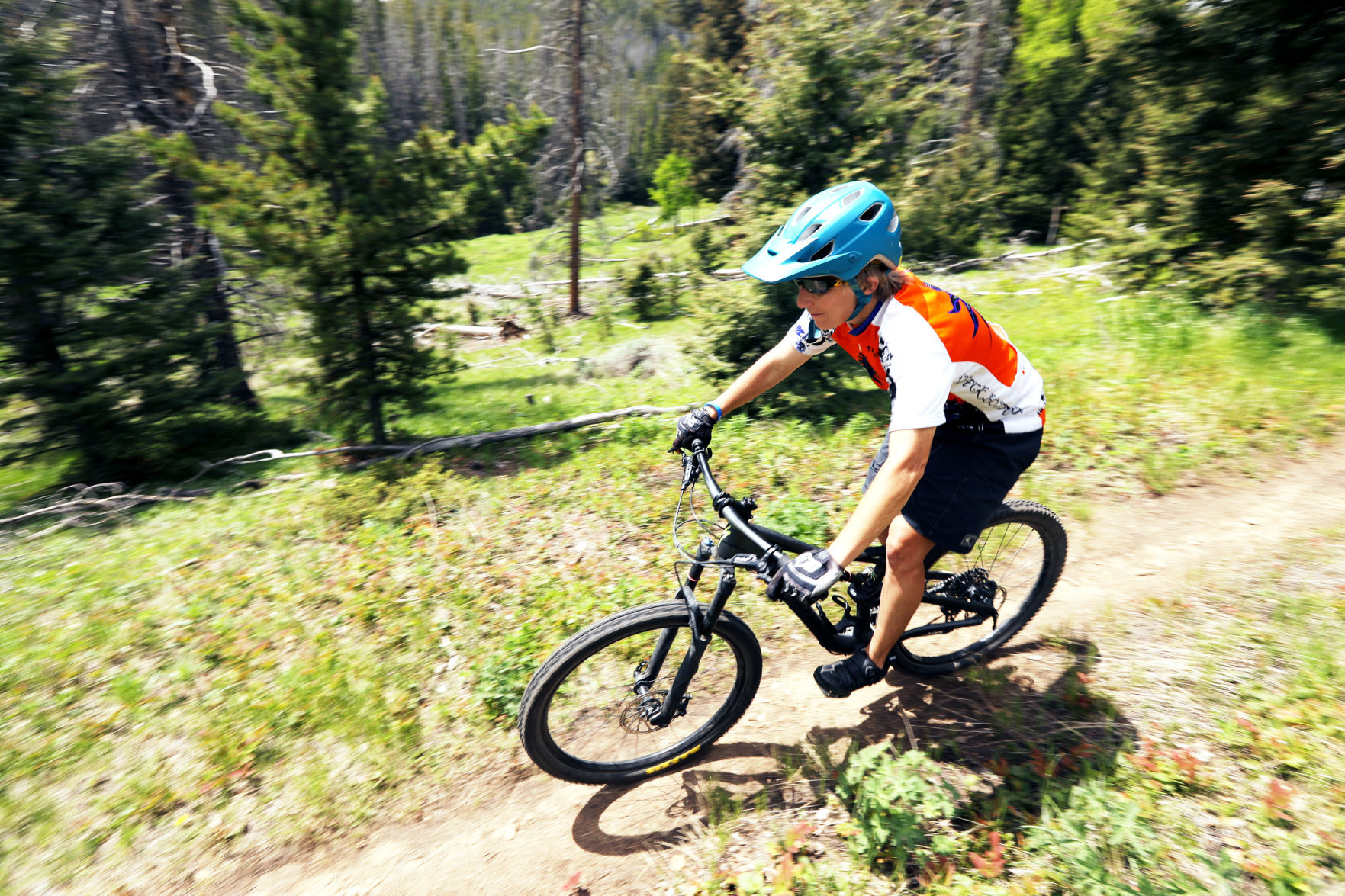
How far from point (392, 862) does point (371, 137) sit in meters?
9.22

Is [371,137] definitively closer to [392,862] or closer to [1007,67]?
[392,862]

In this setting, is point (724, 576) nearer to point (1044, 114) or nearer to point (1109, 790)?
point (1109, 790)

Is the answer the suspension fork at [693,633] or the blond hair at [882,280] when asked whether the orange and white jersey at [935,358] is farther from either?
the suspension fork at [693,633]

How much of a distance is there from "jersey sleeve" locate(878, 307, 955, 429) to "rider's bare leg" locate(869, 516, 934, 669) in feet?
2.64

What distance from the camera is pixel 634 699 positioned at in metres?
3.78

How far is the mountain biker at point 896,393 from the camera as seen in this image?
2873 millimetres

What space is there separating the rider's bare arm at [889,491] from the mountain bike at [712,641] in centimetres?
35

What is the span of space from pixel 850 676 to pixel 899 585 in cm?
64

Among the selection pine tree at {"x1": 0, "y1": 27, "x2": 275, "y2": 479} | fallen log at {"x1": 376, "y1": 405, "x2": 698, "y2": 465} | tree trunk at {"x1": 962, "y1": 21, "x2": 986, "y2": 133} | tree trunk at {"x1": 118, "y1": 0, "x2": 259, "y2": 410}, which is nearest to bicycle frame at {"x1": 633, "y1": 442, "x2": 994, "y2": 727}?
fallen log at {"x1": 376, "y1": 405, "x2": 698, "y2": 465}

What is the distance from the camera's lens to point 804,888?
3.03m

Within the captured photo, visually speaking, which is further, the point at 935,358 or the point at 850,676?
the point at 850,676

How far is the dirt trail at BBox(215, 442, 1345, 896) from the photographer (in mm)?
3408

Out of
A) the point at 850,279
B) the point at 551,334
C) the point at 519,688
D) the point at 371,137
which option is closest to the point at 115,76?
the point at 371,137

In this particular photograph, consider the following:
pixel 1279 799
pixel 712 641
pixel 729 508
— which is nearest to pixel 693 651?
pixel 712 641
